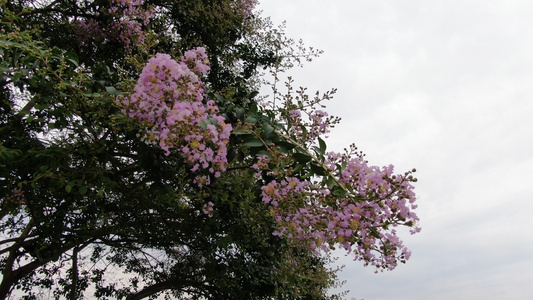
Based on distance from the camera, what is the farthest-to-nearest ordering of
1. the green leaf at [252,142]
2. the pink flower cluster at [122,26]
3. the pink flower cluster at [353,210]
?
the pink flower cluster at [122,26] → the green leaf at [252,142] → the pink flower cluster at [353,210]

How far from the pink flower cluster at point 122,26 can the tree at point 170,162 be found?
0.01 metres

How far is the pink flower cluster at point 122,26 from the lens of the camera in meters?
3.50

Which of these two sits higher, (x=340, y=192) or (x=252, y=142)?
(x=252, y=142)

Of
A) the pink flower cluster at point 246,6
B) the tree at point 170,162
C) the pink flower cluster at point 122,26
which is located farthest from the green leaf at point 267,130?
the pink flower cluster at point 246,6

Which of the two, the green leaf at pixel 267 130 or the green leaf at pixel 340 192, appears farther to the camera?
the green leaf at pixel 267 130

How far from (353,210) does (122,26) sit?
2858mm

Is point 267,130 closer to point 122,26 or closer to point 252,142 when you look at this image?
point 252,142

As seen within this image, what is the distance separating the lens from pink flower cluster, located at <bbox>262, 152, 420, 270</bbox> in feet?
4.72

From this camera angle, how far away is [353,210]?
147 centimetres

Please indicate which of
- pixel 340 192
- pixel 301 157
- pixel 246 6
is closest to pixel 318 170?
pixel 301 157

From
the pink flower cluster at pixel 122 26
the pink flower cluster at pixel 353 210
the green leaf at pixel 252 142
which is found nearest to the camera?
the pink flower cluster at pixel 353 210

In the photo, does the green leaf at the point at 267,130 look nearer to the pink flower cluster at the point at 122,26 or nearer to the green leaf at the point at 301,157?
the green leaf at the point at 301,157

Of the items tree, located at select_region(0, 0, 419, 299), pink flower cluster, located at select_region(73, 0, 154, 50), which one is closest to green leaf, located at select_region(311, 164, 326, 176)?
tree, located at select_region(0, 0, 419, 299)

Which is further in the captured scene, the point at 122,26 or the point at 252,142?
the point at 122,26
